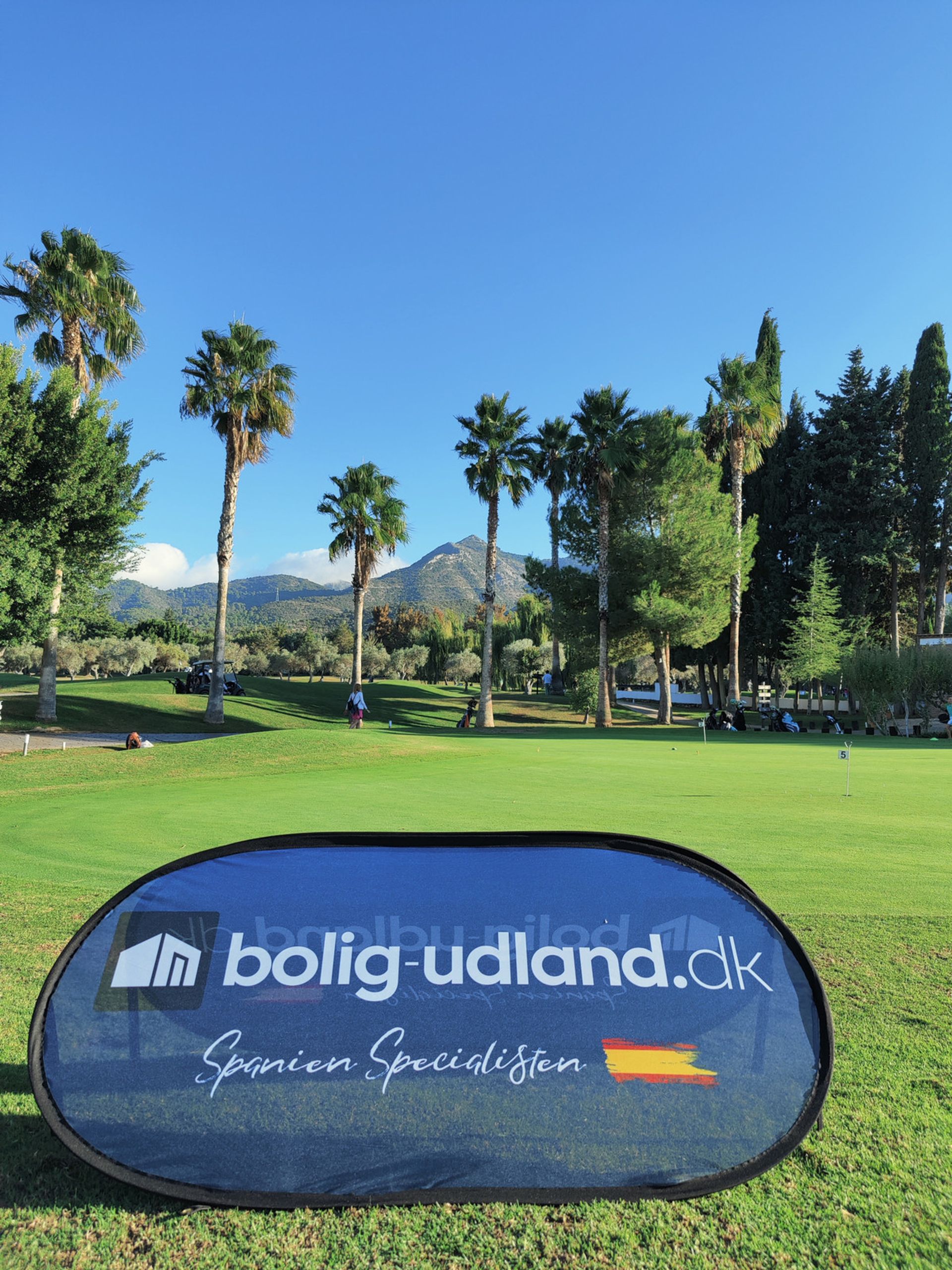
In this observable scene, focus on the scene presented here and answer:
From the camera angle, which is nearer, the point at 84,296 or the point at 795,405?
the point at 84,296

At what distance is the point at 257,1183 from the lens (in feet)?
8.00

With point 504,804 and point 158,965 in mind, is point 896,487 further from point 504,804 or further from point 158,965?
point 158,965

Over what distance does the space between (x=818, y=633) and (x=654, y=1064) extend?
167 ft

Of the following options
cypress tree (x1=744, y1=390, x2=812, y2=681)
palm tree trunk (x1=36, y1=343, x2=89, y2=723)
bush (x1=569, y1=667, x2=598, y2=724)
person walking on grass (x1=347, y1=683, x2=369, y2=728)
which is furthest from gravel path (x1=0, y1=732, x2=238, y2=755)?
cypress tree (x1=744, y1=390, x2=812, y2=681)

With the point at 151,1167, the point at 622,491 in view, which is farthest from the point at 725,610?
the point at 151,1167

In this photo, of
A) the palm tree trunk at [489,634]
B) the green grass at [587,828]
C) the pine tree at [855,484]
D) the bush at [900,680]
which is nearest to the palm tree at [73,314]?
the green grass at [587,828]

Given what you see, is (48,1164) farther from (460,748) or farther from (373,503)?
(373,503)

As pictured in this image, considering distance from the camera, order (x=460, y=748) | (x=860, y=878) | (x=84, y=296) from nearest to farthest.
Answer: (x=860, y=878), (x=460, y=748), (x=84, y=296)

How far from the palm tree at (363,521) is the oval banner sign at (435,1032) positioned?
3393cm

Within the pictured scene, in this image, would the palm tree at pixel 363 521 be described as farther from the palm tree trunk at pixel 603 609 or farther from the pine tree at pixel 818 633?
the pine tree at pixel 818 633

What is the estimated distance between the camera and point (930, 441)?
5022 cm

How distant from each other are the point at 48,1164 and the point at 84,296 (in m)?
27.9

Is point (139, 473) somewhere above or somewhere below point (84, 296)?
below

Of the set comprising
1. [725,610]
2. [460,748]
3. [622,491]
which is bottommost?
[460,748]
